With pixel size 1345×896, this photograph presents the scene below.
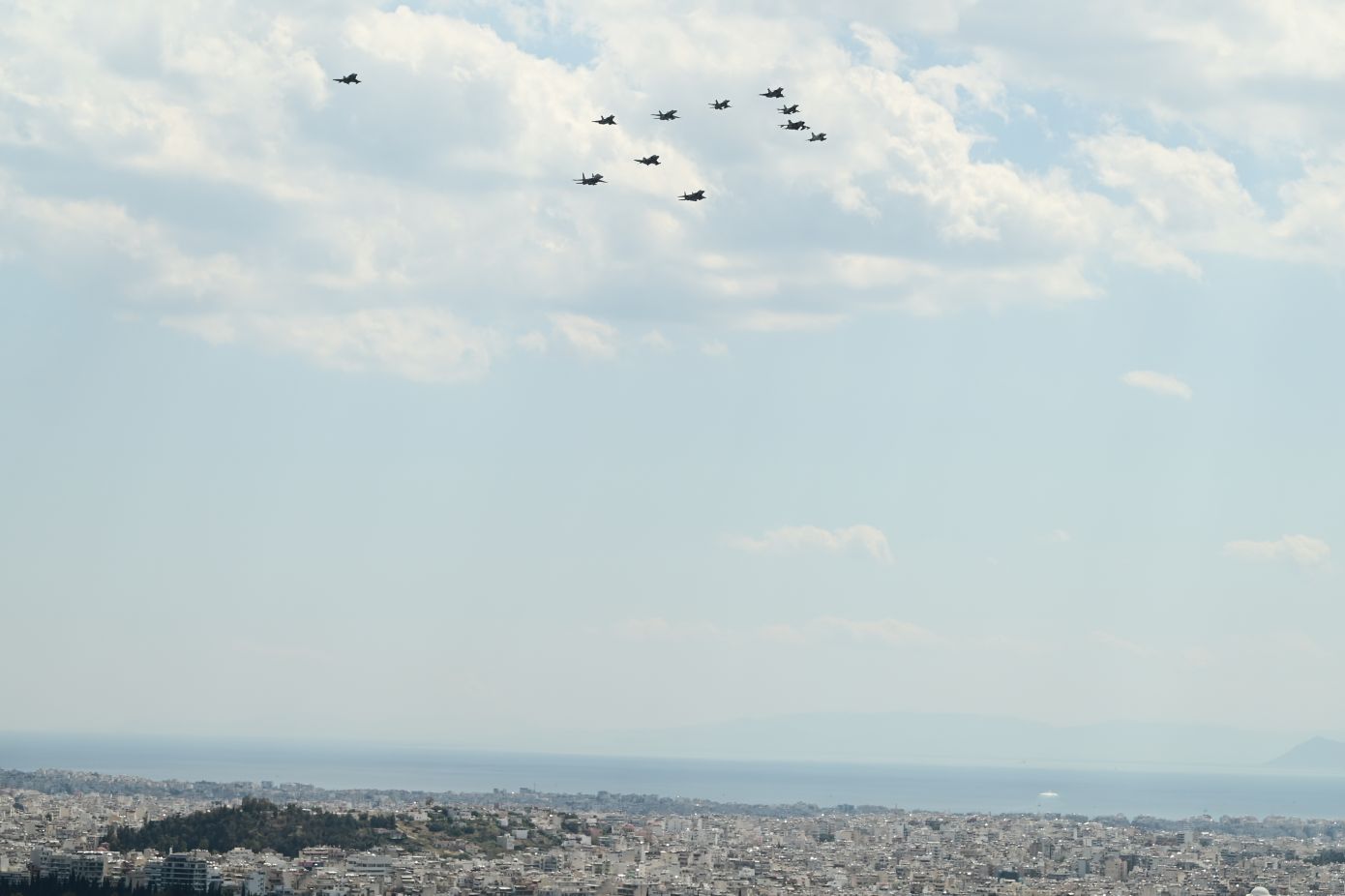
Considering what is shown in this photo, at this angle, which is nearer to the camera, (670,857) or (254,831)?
(254,831)

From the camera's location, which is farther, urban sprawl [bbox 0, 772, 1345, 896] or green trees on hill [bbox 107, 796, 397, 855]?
green trees on hill [bbox 107, 796, 397, 855]

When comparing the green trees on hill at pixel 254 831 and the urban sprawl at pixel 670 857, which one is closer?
the urban sprawl at pixel 670 857

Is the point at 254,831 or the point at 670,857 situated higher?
the point at 254,831

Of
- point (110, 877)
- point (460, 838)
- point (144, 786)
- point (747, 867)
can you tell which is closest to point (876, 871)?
point (747, 867)

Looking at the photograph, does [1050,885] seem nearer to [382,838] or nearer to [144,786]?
[382,838]

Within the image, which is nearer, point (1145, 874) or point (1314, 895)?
point (1314, 895)

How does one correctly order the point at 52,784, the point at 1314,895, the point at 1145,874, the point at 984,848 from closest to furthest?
the point at 1314,895, the point at 1145,874, the point at 984,848, the point at 52,784

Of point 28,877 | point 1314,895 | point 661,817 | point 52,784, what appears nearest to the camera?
point 28,877

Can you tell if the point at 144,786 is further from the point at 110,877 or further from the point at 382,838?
the point at 110,877
